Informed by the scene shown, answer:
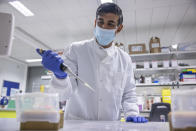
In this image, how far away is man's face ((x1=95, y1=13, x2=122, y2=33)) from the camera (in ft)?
4.43

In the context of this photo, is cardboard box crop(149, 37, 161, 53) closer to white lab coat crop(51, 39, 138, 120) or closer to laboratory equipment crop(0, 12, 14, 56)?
white lab coat crop(51, 39, 138, 120)

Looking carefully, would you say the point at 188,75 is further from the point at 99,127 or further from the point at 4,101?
the point at 4,101

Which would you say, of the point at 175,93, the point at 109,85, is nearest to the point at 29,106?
the point at 175,93

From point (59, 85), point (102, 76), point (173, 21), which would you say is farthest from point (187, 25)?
point (59, 85)

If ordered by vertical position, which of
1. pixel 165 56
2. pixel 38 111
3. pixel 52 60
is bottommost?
pixel 38 111

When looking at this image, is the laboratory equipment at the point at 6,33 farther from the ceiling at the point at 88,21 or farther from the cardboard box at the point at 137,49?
the cardboard box at the point at 137,49

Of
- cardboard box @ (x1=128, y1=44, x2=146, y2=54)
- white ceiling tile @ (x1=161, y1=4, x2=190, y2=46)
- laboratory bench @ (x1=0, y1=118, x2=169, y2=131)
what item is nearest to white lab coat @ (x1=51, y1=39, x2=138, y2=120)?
laboratory bench @ (x1=0, y1=118, x2=169, y2=131)

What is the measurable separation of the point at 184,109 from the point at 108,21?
3.58ft

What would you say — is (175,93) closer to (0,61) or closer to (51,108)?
(51,108)

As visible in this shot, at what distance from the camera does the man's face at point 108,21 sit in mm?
1349

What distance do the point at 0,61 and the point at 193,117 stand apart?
25.2 feet

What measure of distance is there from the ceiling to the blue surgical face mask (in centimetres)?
225

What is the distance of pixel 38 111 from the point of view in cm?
50

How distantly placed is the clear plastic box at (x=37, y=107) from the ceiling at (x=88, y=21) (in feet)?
10.9
